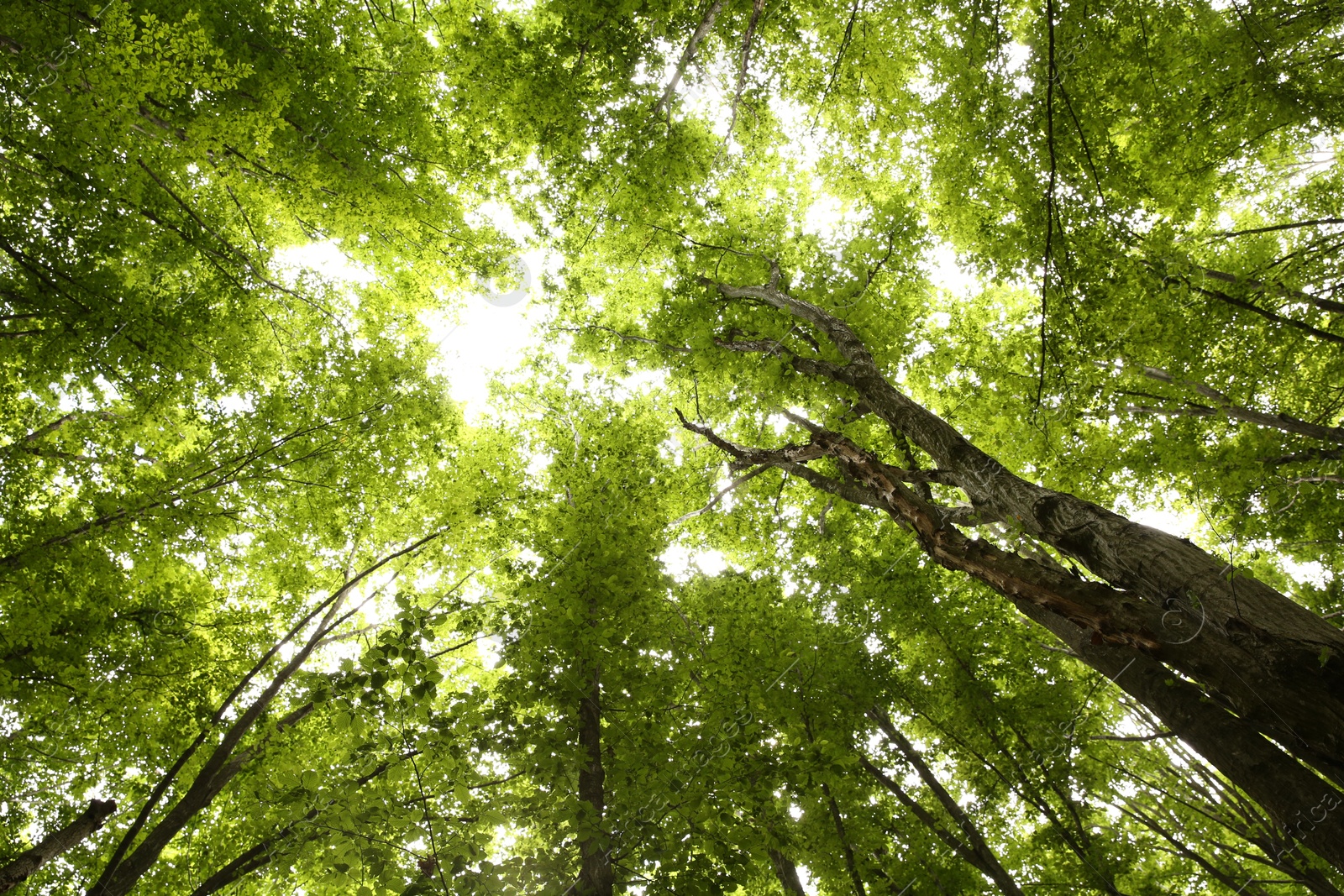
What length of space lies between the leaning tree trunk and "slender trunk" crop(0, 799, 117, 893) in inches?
273

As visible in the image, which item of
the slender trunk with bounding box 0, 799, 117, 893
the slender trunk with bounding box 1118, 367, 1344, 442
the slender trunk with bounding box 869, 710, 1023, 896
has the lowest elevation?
the slender trunk with bounding box 869, 710, 1023, 896

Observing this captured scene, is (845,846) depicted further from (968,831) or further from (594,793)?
(594,793)

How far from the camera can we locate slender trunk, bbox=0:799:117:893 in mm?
4078

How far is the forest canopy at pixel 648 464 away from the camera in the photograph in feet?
10.5

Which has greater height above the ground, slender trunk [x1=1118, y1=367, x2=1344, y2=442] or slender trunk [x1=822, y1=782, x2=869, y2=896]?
slender trunk [x1=1118, y1=367, x2=1344, y2=442]

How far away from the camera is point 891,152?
7082mm

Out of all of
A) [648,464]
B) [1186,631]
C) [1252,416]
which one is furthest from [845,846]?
[1252,416]

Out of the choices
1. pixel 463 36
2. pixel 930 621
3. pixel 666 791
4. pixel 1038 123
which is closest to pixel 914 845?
pixel 930 621

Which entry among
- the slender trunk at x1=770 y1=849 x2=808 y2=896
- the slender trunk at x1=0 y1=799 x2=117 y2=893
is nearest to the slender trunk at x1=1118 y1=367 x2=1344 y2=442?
the slender trunk at x1=770 y1=849 x2=808 y2=896

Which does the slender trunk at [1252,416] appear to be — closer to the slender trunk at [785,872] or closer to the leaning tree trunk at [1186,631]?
the leaning tree trunk at [1186,631]

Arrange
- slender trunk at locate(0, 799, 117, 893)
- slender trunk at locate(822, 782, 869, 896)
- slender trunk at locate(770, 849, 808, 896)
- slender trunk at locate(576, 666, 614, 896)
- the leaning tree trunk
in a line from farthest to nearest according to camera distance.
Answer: slender trunk at locate(770, 849, 808, 896), slender trunk at locate(822, 782, 869, 896), slender trunk at locate(0, 799, 117, 893), slender trunk at locate(576, 666, 614, 896), the leaning tree trunk

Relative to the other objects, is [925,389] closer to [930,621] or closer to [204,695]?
[930,621]

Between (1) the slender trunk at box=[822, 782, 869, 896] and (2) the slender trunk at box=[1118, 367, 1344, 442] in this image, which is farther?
(2) the slender trunk at box=[1118, 367, 1344, 442]

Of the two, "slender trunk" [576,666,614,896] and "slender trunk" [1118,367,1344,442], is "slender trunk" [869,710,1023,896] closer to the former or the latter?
"slender trunk" [576,666,614,896]
